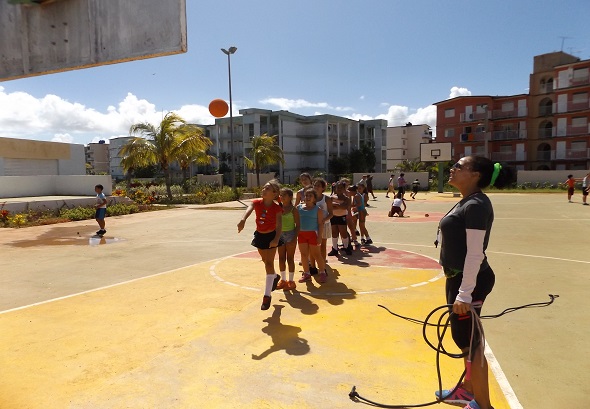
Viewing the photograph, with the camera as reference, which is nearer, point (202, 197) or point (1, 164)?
point (1, 164)

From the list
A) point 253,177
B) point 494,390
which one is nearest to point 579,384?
point 494,390

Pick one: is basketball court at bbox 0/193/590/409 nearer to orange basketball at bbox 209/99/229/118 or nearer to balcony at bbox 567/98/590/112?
orange basketball at bbox 209/99/229/118

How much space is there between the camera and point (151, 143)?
1203 inches

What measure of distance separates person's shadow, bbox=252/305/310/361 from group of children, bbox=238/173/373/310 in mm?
611

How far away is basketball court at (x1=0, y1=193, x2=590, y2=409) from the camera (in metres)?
3.68

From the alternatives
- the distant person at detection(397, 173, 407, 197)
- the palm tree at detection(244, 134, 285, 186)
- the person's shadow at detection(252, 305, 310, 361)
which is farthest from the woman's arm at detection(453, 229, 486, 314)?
the palm tree at detection(244, 134, 285, 186)

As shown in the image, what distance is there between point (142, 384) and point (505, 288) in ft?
19.0

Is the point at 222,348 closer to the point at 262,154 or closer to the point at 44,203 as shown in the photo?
the point at 44,203

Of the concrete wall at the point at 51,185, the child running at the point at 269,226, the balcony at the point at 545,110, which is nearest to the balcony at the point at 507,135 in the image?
the balcony at the point at 545,110

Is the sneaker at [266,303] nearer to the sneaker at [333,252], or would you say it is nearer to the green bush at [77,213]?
the sneaker at [333,252]

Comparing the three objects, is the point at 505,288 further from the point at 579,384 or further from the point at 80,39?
the point at 80,39

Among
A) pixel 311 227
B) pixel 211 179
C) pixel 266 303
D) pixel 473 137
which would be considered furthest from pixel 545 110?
pixel 266 303

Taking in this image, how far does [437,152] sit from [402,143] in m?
37.1

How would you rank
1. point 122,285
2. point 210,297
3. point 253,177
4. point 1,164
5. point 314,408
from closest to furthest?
point 314,408
point 210,297
point 122,285
point 1,164
point 253,177
